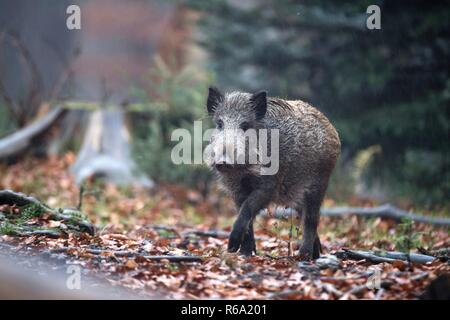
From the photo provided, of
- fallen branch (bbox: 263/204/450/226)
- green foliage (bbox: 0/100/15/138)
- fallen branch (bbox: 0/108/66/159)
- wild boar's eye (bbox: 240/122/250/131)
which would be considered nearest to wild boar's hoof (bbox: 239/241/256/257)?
wild boar's eye (bbox: 240/122/250/131)

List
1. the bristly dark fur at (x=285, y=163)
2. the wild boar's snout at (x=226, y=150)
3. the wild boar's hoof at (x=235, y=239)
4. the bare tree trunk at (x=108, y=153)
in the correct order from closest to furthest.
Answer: the wild boar's snout at (x=226, y=150)
the wild boar's hoof at (x=235, y=239)
the bristly dark fur at (x=285, y=163)
the bare tree trunk at (x=108, y=153)

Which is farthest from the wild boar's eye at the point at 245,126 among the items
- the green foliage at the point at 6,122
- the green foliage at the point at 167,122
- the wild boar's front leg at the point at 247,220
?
the green foliage at the point at 6,122

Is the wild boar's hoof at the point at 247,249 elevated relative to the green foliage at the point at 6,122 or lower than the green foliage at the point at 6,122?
lower

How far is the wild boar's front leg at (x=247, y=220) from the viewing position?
584 cm

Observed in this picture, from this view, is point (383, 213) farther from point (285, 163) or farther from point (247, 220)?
point (247, 220)

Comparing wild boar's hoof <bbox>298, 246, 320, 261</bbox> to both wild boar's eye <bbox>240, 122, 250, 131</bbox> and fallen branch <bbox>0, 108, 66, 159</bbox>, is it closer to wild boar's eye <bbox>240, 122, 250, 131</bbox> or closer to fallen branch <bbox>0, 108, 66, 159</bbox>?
wild boar's eye <bbox>240, 122, 250, 131</bbox>

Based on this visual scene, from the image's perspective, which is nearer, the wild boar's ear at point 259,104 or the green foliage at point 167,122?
the wild boar's ear at point 259,104

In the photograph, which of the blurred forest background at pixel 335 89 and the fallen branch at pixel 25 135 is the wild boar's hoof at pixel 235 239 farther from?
the fallen branch at pixel 25 135

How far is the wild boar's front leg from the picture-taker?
584cm

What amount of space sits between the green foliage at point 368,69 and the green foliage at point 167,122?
50.4 inches

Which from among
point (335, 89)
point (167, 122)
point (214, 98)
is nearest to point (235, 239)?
point (214, 98)

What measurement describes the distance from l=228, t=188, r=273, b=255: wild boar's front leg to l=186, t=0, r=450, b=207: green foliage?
19.7ft
